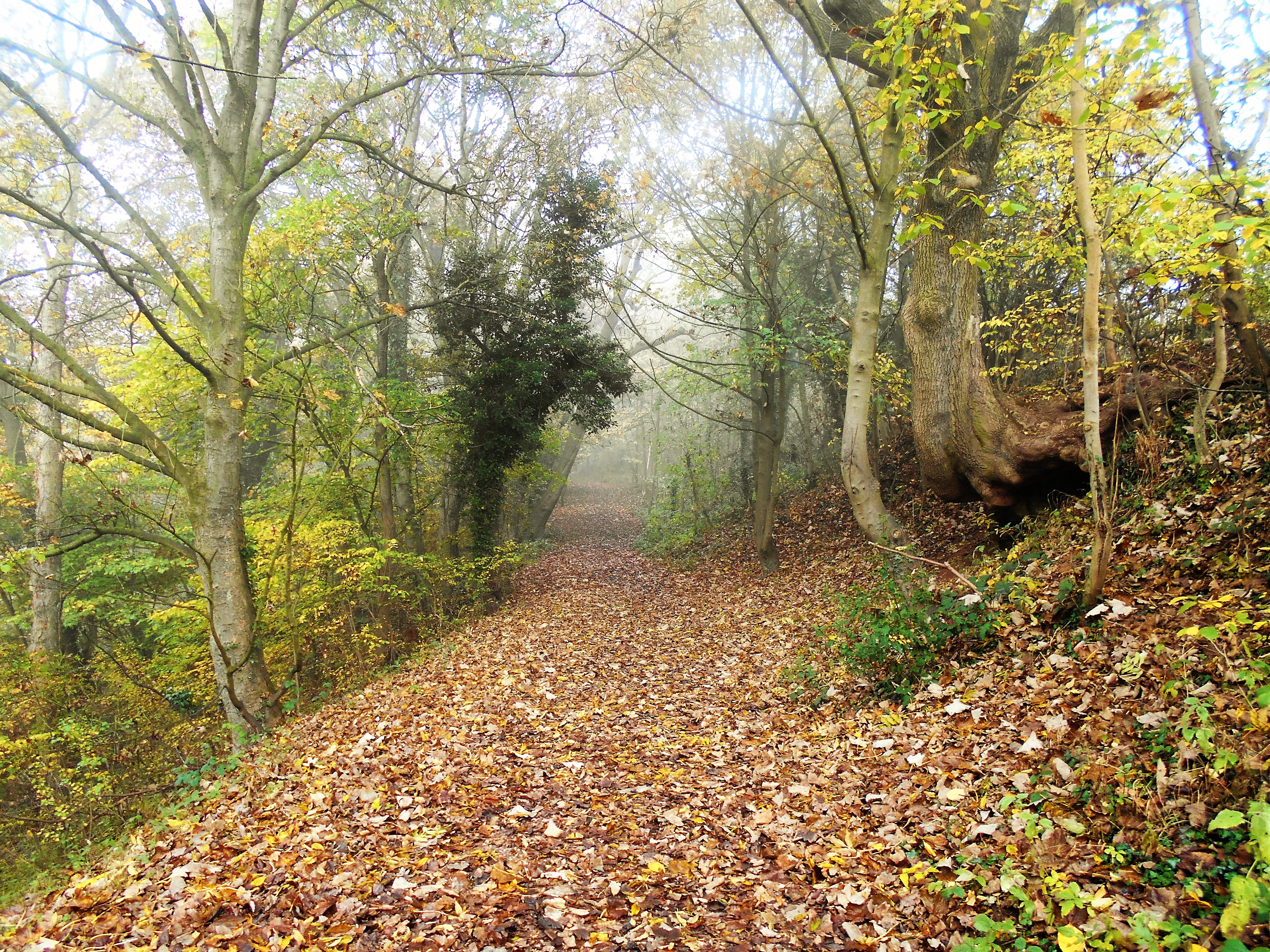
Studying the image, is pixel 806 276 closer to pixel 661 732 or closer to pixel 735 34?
pixel 735 34

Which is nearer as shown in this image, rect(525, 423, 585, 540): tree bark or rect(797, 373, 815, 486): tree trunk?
rect(797, 373, 815, 486): tree trunk

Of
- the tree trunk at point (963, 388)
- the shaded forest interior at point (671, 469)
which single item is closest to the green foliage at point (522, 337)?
the shaded forest interior at point (671, 469)

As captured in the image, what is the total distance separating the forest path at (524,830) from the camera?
314 cm

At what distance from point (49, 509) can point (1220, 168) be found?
52.7 ft

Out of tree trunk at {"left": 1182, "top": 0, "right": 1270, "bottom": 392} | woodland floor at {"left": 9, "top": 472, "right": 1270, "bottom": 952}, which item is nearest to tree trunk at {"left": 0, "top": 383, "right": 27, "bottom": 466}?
woodland floor at {"left": 9, "top": 472, "right": 1270, "bottom": 952}

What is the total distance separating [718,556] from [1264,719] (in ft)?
40.3

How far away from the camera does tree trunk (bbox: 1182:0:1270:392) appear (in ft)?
14.6

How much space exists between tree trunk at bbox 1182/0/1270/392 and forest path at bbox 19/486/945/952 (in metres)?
4.27

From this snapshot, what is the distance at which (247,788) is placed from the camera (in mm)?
5195

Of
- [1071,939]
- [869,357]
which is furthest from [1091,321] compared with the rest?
[1071,939]

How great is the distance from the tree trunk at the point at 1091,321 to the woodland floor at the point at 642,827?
54cm

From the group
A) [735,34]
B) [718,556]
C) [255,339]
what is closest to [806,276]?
[735,34]

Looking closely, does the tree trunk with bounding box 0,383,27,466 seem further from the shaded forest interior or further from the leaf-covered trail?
the leaf-covered trail

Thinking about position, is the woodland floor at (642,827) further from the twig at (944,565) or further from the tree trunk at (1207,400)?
the tree trunk at (1207,400)
